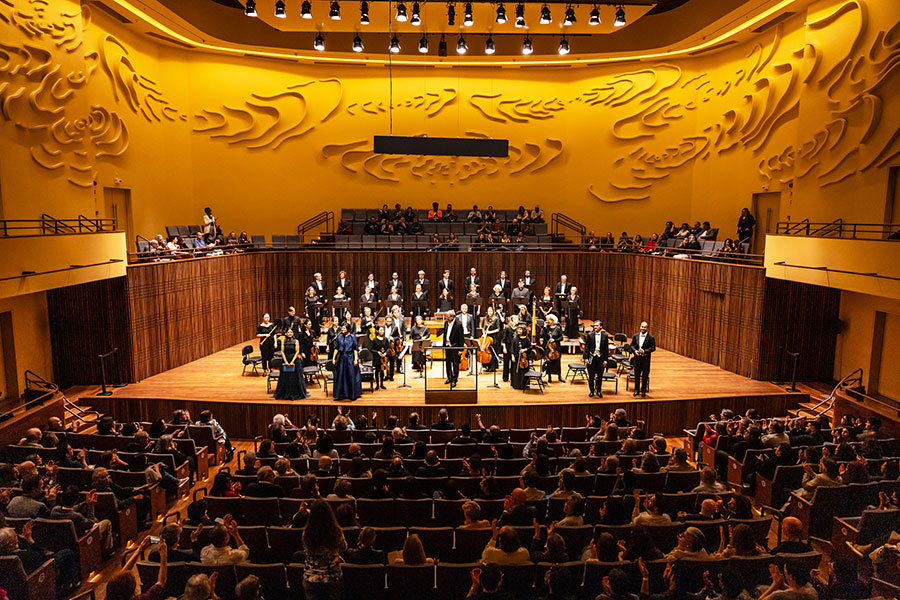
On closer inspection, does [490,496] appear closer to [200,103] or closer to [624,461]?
[624,461]

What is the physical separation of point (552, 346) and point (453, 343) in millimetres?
2071

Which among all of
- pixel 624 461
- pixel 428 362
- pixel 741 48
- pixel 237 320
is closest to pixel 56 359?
pixel 237 320

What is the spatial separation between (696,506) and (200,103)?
1728cm

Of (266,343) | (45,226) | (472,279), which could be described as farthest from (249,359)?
(472,279)

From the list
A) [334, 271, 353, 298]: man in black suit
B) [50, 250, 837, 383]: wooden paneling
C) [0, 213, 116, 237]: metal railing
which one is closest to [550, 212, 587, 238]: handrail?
[50, 250, 837, 383]: wooden paneling

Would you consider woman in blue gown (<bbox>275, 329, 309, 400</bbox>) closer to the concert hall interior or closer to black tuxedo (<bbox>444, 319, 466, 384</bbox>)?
the concert hall interior

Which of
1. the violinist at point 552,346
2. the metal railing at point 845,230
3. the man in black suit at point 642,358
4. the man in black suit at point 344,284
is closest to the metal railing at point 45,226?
the man in black suit at point 344,284

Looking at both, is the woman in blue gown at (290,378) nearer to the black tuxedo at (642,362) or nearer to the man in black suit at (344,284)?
the man in black suit at (344,284)

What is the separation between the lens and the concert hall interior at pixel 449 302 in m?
5.22

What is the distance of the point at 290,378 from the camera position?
10.6m

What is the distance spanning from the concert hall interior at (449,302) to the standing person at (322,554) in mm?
20

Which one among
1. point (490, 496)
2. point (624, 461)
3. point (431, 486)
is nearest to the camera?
point (490, 496)

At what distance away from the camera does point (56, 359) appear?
39.4ft

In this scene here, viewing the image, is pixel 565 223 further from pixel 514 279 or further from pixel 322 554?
pixel 322 554
